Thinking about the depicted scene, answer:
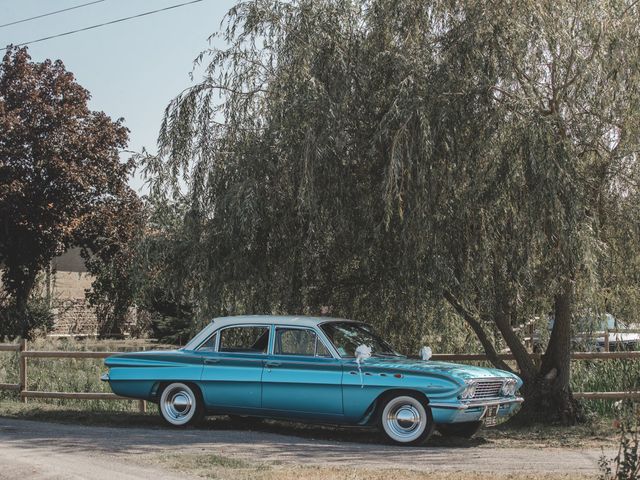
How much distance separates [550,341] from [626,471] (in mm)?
7251

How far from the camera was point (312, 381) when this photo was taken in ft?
39.1

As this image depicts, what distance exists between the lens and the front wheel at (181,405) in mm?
12859

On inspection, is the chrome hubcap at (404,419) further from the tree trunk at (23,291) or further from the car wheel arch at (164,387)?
the tree trunk at (23,291)

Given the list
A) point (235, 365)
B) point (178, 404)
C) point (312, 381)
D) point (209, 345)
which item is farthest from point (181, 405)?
point (312, 381)

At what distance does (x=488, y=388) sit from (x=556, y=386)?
230cm

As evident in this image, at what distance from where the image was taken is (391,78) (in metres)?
12.7

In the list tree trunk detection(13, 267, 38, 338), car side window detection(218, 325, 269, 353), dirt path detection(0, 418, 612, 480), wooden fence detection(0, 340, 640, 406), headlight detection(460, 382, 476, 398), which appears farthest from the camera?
tree trunk detection(13, 267, 38, 338)

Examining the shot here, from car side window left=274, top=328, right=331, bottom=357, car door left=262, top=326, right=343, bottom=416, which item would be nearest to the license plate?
car door left=262, top=326, right=343, bottom=416

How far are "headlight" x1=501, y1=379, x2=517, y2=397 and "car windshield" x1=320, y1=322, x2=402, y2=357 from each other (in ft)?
5.32

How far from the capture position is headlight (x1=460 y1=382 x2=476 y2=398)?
1121 cm

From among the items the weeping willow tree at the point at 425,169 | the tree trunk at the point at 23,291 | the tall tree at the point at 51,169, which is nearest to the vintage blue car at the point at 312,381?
the weeping willow tree at the point at 425,169

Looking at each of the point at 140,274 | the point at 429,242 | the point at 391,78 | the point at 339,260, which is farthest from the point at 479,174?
the point at 140,274

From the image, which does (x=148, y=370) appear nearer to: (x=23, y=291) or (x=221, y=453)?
(x=221, y=453)

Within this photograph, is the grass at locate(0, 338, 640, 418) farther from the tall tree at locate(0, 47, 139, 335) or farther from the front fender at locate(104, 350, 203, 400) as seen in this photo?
the tall tree at locate(0, 47, 139, 335)
